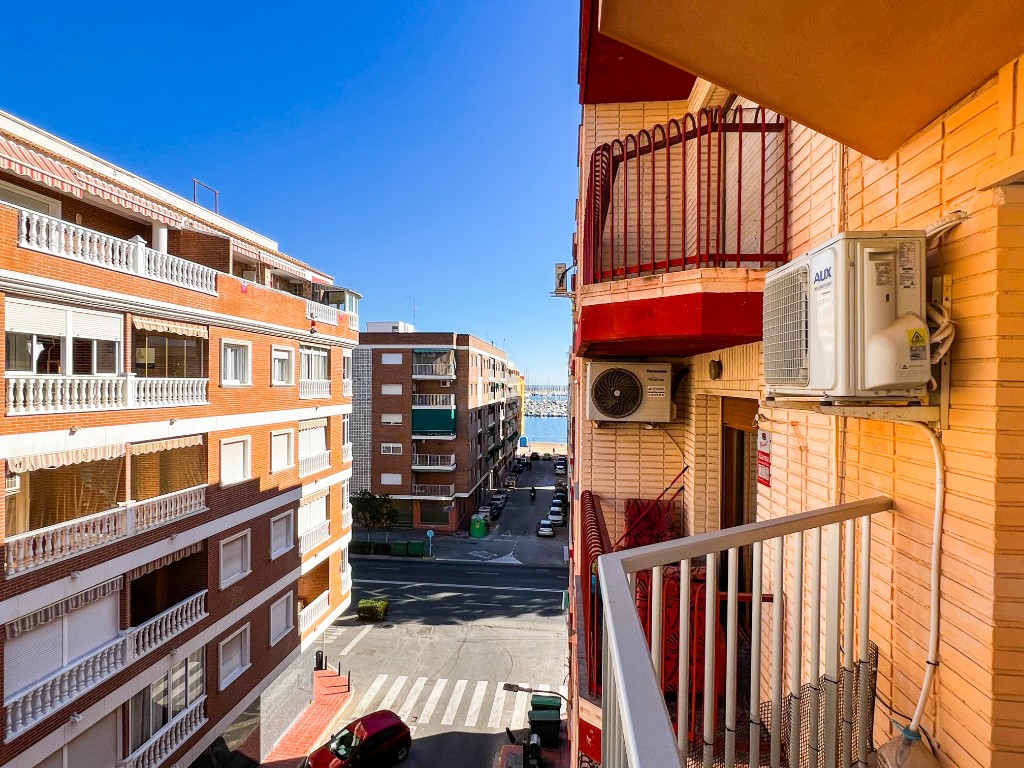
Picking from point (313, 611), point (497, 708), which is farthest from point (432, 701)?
point (313, 611)

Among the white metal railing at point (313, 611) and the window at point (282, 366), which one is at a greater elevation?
the window at point (282, 366)

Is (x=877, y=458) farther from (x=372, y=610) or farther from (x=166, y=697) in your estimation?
(x=372, y=610)

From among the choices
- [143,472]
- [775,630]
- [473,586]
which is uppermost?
[775,630]

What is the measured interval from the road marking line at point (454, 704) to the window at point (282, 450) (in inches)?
342

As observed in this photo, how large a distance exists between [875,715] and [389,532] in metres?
32.1

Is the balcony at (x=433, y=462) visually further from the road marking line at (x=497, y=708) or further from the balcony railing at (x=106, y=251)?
the balcony railing at (x=106, y=251)

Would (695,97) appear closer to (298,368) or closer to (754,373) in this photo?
(754,373)

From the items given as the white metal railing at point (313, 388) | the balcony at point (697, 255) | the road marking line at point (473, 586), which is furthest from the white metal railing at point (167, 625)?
the road marking line at point (473, 586)

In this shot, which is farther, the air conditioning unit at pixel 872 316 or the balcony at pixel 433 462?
the balcony at pixel 433 462

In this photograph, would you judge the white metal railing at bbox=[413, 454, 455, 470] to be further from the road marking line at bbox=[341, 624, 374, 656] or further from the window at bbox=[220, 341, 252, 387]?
the window at bbox=[220, 341, 252, 387]

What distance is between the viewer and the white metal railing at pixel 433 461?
3292 centimetres

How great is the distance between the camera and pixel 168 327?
403 inches

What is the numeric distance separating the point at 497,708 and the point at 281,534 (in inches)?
326

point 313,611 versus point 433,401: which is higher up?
point 433,401
